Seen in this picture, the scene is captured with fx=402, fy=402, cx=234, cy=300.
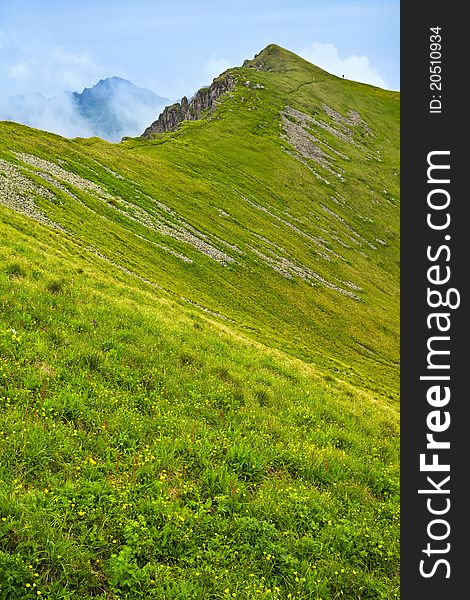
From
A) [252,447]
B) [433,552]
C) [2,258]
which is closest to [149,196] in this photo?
[2,258]

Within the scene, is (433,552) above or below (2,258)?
below

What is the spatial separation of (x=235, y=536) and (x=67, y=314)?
9.90 m

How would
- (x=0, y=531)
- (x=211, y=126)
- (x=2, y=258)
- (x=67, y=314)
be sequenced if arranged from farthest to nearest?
(x=211, y=126) → (x=2, y=258) → (x=67, y=314) → (x=0, y=531)

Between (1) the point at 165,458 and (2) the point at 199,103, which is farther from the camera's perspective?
(2) the point at 199,103

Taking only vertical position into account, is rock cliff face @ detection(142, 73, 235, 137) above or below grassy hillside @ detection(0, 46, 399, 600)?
above

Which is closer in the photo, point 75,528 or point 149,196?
point 75,528

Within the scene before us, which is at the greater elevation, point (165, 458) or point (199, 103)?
point (199, 103)

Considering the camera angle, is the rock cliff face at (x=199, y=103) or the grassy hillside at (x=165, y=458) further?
the rock cliff face at (x=199, y=103)

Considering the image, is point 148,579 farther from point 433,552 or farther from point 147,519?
point 433,552

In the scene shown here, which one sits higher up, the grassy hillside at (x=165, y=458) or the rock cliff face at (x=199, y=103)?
the rock cliff face at (x=199, y=103)

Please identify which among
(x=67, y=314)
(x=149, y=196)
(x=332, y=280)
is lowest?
(x=67, y=314)

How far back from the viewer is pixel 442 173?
8.15m

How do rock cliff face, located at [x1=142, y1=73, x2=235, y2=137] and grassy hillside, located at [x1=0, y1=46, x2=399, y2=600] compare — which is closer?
grassy hillside, located at [x1=0, y1=46, x2=399, y2=600]

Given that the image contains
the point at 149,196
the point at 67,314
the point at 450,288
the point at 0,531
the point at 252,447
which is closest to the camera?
the point at 0,531
